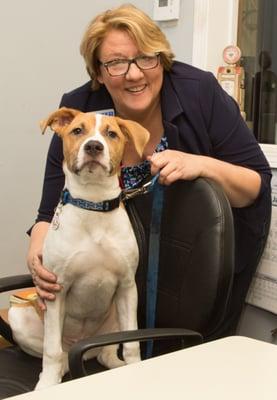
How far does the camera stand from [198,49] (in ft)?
7.03

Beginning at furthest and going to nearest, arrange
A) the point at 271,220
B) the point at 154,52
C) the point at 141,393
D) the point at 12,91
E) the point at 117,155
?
the point at 12,91
the point at 271,220
the point at 154,52
the point at 117,155
the point at 141,393

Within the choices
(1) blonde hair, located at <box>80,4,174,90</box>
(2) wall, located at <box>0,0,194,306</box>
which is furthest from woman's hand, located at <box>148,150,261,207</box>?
(2) wall, located at <box>0,0,194,306</box>

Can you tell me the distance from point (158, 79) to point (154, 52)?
8 centimetres

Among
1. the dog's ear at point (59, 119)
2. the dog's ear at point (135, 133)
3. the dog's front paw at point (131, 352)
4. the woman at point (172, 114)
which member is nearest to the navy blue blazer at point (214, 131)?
the woman at point (172, 114)

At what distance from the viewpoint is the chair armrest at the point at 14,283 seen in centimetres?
158

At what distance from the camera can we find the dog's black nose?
1.33 m

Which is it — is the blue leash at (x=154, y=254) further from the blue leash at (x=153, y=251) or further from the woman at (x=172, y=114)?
the woman at (x=172, y=114)

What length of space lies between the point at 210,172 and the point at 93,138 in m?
0.32

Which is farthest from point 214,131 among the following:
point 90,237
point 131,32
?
point 90,237

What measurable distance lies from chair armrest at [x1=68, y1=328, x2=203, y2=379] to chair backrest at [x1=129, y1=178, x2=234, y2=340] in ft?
0.26

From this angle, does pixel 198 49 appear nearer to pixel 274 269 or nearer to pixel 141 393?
pixel 274 269

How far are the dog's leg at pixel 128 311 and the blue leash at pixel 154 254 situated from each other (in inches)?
1.6

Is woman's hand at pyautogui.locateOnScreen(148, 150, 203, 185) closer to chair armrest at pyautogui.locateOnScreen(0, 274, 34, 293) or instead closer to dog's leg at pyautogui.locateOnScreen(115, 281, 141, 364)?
dog's leg at pyautogui.locateOnScreen(115, 281, 141, 364)

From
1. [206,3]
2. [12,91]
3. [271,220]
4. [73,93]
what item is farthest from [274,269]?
[12,91]
